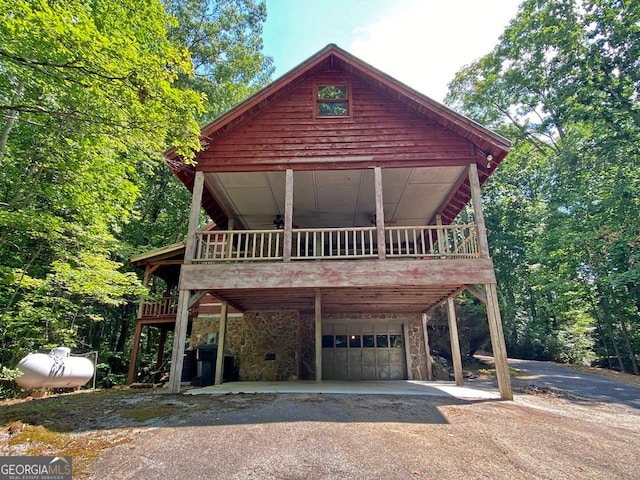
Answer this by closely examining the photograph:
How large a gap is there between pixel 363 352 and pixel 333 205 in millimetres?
5187

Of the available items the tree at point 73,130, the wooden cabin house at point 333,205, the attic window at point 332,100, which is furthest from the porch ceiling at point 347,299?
the attic window at point 332,100

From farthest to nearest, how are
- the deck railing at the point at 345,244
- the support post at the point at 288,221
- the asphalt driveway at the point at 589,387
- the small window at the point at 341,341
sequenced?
1. the small window at the point at 341,341
2. the asphalt driveway at the point at 589,387
3. the support post at the point at 288,221
4. the deck railing at the point at 345,244

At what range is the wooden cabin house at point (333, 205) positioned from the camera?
6.91 meters

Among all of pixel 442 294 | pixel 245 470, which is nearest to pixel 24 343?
pixel 245 470

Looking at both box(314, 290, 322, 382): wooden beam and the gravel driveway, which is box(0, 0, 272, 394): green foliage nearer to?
the gravel driveway

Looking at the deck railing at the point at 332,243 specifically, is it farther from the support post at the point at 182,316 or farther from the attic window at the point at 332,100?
the attic window at the point at 332,100

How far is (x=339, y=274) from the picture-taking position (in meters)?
6.87

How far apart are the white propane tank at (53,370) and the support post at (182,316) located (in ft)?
8.74

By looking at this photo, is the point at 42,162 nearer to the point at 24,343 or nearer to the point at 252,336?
the point at 24,343

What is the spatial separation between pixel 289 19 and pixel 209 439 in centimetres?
1386

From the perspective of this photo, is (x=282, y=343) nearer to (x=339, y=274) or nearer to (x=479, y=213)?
(x=339, y=274)

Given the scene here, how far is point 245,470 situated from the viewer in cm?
306

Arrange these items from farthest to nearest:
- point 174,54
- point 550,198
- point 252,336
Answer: point 550,198
point 252,336
point 174,54

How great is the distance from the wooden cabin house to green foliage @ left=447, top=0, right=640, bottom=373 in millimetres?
8278
